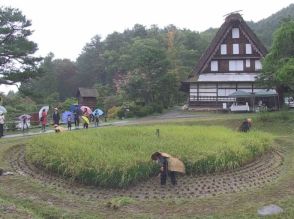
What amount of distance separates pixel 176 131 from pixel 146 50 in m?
25.9

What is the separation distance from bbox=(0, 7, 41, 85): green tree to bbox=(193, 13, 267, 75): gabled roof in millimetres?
16124

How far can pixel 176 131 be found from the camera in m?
17.0

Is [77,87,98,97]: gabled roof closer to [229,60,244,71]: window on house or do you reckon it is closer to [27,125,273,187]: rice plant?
[229,60,244,71]: window on house

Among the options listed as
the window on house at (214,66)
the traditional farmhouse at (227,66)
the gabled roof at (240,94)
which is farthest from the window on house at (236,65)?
the gabled roof at (240,94)

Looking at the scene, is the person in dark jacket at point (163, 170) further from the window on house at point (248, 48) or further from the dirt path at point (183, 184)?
the window on house at point (248, 48)

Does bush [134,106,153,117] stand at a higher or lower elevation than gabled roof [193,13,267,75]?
lower

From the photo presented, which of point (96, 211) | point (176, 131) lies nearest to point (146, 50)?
point (176, 131)

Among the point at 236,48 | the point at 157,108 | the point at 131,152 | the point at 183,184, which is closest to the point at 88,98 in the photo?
the point at 157,108

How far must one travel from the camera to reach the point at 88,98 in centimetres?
5181

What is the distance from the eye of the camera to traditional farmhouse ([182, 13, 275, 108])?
128ft

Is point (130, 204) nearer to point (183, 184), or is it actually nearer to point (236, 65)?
point (183, 184)

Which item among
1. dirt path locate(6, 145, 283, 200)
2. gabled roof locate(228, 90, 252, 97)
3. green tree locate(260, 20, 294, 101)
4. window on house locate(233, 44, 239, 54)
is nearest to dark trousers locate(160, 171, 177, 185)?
dirt path locate(6, 145, 283, 200)

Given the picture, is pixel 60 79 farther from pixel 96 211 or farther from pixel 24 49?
pixel 96 211

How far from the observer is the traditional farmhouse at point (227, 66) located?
39062mm
